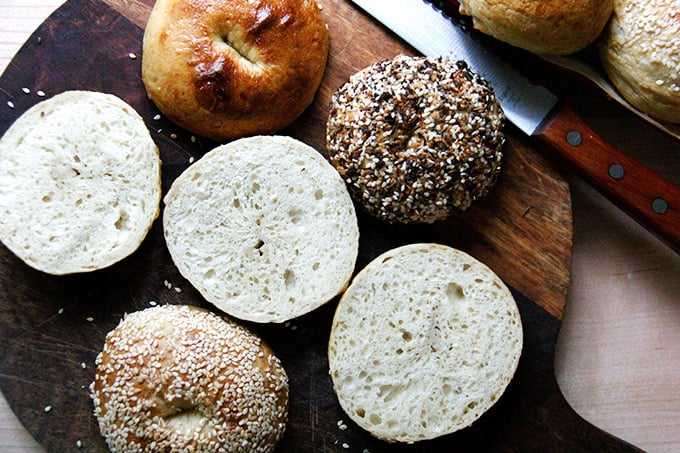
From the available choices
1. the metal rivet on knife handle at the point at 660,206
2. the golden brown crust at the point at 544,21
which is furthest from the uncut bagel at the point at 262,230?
the metal rivet on knife handle at the point at 660,206

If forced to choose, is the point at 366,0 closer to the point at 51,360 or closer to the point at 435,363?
the point at 435,363

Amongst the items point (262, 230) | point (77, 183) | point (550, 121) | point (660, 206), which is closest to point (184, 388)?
point (262, 230)

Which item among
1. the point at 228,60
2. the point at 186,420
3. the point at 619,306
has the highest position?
the point at 228,60

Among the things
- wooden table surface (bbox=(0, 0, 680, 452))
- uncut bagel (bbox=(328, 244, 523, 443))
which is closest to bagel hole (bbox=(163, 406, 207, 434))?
uncut bagel (bbox=(328, 244, 523, 443))

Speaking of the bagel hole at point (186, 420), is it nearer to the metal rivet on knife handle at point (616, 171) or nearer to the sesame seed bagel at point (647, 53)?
the metal rivet on knife handle at point (616, 171)

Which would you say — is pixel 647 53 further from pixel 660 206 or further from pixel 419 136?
pixel 419 136

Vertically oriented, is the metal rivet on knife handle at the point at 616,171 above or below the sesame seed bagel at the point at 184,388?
above

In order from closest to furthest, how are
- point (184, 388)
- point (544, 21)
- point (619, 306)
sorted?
1. point (544, 21)
2. point (184, 388)
3. point (619, 306)

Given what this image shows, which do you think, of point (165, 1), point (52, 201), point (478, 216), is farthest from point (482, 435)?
point (165, 1)
